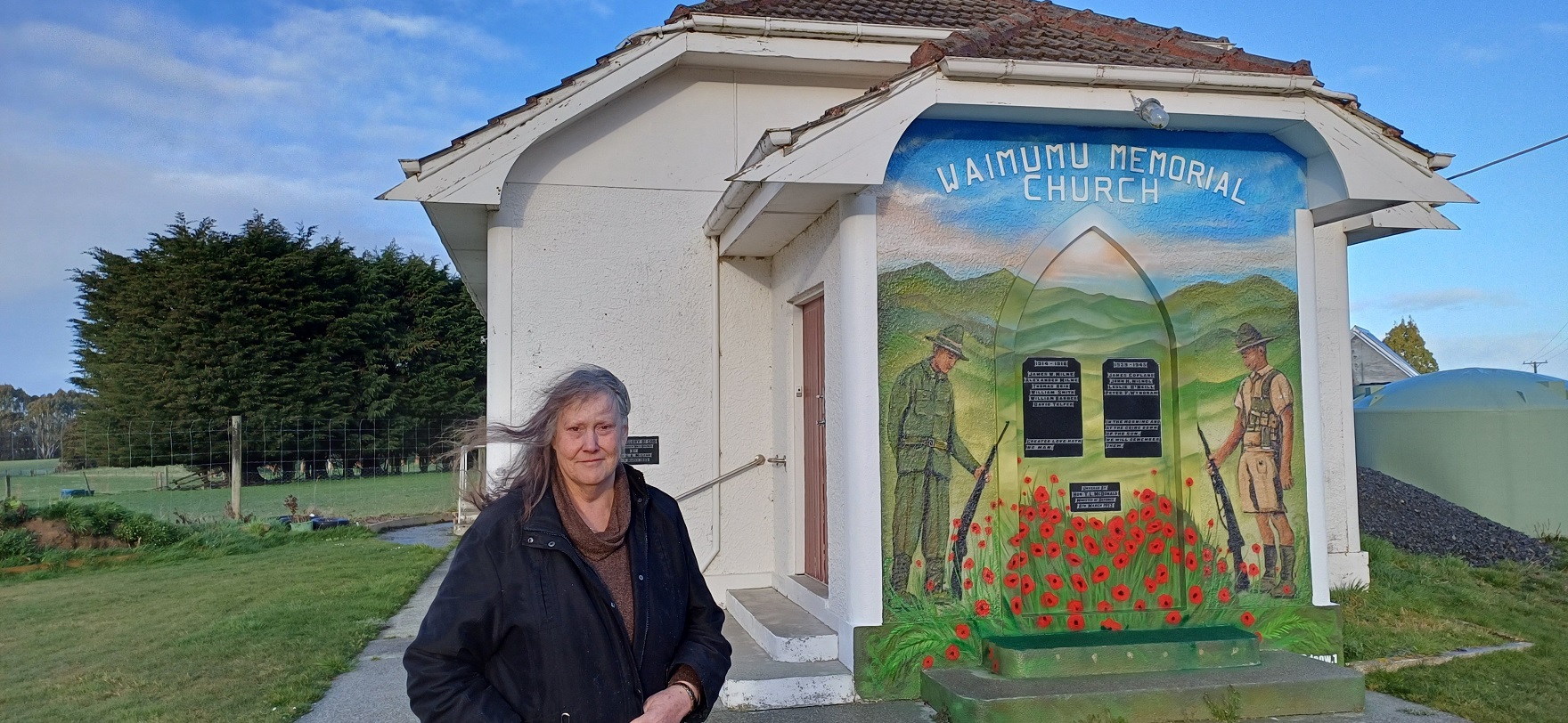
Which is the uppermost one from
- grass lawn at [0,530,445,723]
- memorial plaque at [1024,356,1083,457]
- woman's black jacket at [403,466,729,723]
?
memorial plaque at [1024,356,1083,457]

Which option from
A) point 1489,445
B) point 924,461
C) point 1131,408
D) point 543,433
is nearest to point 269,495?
point 924,461

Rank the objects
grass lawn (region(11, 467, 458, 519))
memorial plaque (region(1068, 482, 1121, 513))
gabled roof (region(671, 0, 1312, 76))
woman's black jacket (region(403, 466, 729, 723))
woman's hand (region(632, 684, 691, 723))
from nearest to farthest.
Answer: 1. woman's black jacket (region(403, 466, 729, 723))
2. woman's hand (region(632, 684, 691, 723))
3. gabled roof (region(671, 0, 1312, 76))
4. memorial plaque (region(1068, 482, 1121, 513))
5. grass lawn (region(11, 467, 458, 519))

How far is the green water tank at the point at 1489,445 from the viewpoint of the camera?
49.2 feet

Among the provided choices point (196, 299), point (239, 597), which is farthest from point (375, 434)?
point (239, 597)

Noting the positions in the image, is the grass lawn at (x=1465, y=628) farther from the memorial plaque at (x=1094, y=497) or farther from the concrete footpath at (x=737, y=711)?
the memorial plaque at (x=1094, y=497)

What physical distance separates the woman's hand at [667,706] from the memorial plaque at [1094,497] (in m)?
4.13

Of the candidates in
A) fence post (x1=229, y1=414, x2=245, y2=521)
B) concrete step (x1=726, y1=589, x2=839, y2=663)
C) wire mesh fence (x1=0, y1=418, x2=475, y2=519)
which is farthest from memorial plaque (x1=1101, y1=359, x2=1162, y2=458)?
fence post (x1=229, y1=414, x2=245, y2=521)

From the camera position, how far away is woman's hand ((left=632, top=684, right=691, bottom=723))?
2.61 m

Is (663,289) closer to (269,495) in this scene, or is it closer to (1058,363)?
(1058,363)

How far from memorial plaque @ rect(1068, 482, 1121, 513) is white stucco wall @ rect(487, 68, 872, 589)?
249 cm

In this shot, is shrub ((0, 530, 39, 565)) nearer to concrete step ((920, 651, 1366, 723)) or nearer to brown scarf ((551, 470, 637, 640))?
concrete step ((920, 651, 1366, 723))

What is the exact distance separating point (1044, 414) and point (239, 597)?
8.92 metres

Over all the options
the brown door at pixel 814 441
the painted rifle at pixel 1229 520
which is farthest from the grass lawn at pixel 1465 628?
the brown door at pixel 814 441

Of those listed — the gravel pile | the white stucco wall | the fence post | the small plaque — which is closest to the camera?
the white stucco wall
